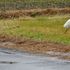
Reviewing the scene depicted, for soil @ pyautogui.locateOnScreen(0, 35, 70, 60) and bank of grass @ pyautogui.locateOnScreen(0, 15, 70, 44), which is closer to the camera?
soil @ pyautogui.locateOnScreen(0, 35, 70, 60)

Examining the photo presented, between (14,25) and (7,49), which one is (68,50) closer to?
(7,49)

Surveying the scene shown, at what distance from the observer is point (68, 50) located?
19.8m

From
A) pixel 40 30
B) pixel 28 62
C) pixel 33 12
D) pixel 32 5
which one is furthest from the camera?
pixel 32 5

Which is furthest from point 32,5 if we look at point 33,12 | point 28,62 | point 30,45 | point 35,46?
point 28,62

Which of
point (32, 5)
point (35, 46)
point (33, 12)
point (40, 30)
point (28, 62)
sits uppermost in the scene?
point (32, 5)

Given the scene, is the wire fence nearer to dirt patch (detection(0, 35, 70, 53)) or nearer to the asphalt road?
dirt patch (detection(0, 35, 70, 53))

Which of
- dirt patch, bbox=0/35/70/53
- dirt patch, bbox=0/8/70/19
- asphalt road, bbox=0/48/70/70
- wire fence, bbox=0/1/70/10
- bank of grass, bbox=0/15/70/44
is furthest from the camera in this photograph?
wire fence, bbox=0/1/70/10

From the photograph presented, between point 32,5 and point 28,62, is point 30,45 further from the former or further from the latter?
point 32,5

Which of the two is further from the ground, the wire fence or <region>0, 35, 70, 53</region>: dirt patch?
the wire fence

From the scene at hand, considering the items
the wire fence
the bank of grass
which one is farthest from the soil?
the wire fence

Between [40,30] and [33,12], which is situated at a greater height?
[33,12]

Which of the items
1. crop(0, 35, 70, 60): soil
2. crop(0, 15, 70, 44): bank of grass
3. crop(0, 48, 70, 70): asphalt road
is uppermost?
crop(0, 15, 70, 44): bank of grass

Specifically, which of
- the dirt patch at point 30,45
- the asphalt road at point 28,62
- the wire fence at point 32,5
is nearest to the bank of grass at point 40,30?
the dirt patch at point 30,45

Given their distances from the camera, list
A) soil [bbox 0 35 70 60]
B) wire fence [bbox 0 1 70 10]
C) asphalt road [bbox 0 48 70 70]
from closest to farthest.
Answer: asphalt road [bbox 0 48 70 70] < soil [bbox 0 35 70 60] < wire fence [bbox 0 1 70 10]
